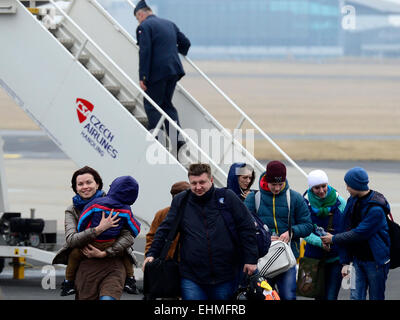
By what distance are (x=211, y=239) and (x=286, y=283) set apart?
1.34 m

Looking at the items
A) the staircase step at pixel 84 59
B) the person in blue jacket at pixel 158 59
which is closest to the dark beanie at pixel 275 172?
the person in blue jacket at pixel 158 59

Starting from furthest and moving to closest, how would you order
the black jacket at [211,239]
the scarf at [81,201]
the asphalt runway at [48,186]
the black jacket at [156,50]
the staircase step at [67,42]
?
1. the asphalt runway at [48,186]
2. the staircase step at [67,42]
3. the black jacket at [156,50]
4. the scarf at [81,201]
5. the black jacket at [211,239]

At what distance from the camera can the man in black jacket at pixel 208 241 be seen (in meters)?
5.88

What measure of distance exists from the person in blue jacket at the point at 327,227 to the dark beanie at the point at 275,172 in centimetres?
62

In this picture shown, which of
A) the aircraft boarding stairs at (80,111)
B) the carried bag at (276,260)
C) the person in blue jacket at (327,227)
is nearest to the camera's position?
the carried bag at (276,260)

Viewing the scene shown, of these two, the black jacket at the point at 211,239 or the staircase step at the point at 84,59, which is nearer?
the black jacket at the point at 211,239

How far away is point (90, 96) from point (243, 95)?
66338 mm

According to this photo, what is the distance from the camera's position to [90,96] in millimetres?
8914

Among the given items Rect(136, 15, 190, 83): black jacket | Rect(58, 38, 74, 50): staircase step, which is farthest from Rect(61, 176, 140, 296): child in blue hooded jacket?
Rect(58, 38, 74, 50): staircase step

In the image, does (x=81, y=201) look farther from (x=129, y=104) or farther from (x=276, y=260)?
(x=129, y=104)

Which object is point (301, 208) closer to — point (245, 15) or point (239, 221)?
point (239, 221)

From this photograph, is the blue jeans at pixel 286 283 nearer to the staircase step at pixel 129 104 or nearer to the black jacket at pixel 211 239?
the black jacket at pixel 211 239

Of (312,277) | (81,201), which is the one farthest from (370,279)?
(81,201)
